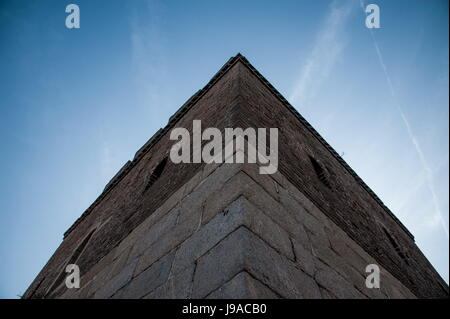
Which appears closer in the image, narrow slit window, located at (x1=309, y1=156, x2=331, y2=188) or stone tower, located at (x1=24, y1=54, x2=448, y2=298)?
stone tower, located at (x1=24, y1=54, x2=448, y2=298)

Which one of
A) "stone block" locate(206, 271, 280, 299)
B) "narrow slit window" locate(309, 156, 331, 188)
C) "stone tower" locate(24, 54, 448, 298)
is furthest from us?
"narrow slit window" locate(309, 156, 331, 188)

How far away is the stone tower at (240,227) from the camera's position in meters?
2.14

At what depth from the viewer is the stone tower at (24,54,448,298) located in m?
2.14

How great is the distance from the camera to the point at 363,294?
114 inches

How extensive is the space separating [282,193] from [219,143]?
87 cm

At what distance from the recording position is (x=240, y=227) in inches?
86.0

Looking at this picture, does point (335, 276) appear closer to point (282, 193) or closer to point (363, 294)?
point (363, 294)
